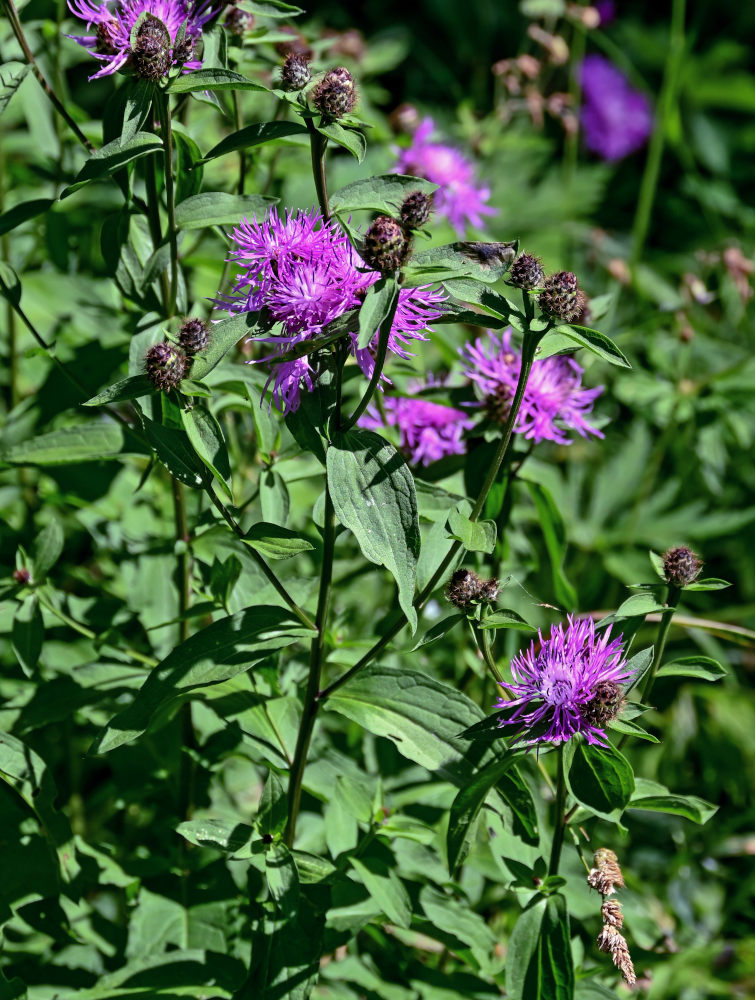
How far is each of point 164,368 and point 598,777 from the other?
2.64 feet

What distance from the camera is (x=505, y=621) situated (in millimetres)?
1425

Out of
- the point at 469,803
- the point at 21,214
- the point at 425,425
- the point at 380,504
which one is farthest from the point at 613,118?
the point at 469,803

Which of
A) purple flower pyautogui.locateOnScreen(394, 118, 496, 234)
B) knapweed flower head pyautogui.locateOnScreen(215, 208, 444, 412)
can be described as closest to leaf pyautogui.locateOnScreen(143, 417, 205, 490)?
knapweed flower head pyautogui.locateOnScreen(215, 208, 444, 412)

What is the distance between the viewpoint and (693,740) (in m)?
3.07

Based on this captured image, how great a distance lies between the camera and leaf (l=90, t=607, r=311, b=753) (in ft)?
4.83

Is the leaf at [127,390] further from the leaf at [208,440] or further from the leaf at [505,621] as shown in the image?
the leaf at [505,621]

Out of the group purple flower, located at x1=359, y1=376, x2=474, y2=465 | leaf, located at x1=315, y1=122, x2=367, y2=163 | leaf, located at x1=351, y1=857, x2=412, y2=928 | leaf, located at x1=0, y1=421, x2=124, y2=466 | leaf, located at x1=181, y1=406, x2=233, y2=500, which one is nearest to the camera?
leaf, located at x1=315, y1=122, x2=367, y2=163

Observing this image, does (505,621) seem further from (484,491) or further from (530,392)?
(530,392)

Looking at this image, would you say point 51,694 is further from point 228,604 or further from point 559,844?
point 559,844

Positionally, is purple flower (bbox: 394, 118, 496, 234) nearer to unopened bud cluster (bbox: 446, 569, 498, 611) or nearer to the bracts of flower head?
unopened bud cluster (bbox: 446, 569, 498, 611)

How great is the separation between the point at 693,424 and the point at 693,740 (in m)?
0.95

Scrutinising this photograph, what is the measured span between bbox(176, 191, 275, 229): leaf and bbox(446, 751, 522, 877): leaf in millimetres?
906

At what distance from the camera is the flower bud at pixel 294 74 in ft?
4.51

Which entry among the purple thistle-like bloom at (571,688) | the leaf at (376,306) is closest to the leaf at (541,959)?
the purple thistle-like bloom at (571,688)
